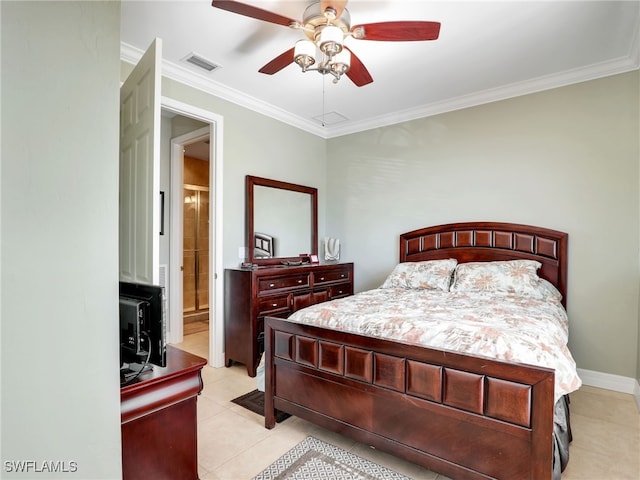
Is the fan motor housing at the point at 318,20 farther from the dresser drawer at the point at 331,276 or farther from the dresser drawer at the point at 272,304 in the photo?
the dresser drawer at the point at 331,276

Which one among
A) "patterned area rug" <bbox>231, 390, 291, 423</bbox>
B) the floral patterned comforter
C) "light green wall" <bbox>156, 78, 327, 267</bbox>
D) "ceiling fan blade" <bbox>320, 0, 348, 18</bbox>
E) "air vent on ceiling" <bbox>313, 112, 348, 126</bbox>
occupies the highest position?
"air vent on ceiling" <bbox>313, 112, 348, 126</bbox>

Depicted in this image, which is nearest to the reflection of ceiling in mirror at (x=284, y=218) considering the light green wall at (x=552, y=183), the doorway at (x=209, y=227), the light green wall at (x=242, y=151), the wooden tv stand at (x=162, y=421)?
the light green wall at (x=242, y=151)

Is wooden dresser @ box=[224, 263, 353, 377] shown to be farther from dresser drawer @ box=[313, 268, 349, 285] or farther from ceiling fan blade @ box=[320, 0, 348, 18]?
ceiling fan blade @ box=[320, 0, 348, 18]

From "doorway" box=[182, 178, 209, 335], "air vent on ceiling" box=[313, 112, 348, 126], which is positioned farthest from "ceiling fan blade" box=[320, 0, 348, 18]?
"doorway" box=[182, 178, 209, 335]

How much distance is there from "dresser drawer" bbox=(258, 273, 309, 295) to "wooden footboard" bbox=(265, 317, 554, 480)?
43.3 inches

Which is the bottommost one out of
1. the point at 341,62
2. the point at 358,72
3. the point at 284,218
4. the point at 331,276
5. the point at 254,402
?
the point at 254,402

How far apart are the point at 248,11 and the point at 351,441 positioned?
264 centimetres

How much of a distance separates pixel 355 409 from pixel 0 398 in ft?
5.40

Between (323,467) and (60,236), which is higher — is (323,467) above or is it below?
below

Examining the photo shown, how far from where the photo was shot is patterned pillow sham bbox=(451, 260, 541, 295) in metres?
2.99

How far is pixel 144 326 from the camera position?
131 centimetres

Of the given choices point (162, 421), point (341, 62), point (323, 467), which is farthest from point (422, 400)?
point (341, 62)

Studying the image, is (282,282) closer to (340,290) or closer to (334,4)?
(340,290)

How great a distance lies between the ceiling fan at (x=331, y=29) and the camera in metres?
1.95
